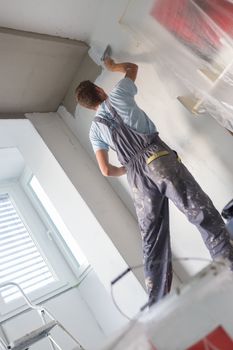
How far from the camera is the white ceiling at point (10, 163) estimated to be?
2591 mm

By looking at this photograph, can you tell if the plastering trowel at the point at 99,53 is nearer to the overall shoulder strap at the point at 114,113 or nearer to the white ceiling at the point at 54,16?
the white ceiling at the point at 54,16

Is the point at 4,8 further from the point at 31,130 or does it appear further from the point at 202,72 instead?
the point at 202,72

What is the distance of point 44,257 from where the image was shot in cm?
261

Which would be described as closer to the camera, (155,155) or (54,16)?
(155,155)

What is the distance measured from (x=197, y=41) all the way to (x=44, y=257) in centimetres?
192

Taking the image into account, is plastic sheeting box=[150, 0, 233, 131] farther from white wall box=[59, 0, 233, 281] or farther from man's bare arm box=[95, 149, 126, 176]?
man's bare arm box=[95, 149, 126, 176]

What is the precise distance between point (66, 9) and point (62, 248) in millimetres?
1715

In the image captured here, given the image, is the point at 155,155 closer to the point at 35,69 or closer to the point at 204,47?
the point at 204,47

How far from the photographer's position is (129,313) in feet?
6.63

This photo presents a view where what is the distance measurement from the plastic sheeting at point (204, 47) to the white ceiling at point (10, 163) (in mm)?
1463

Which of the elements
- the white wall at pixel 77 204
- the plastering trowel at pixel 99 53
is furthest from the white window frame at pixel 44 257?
the plastering trowel at pixel 99 53

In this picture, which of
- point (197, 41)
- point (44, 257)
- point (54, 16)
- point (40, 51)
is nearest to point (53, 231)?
point (44, 257)

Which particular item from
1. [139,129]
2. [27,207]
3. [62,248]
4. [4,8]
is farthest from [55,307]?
[4,8]

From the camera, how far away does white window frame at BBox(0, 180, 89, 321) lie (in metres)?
2.22
